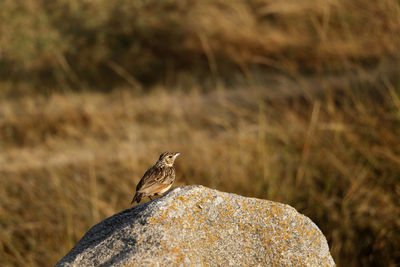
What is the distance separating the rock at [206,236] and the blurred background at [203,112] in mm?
2133

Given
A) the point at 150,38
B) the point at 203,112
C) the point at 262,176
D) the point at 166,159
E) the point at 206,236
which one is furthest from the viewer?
the point at 150,38

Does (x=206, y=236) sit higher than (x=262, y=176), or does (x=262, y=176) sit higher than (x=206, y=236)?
(x=206, y=236)

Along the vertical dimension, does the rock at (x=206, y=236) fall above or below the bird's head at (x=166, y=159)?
below

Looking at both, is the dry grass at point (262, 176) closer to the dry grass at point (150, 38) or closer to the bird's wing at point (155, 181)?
the bird's wing at point (155, 181)

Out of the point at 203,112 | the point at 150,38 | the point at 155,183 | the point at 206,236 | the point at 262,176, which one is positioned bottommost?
the point at 203,112

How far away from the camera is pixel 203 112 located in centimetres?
854

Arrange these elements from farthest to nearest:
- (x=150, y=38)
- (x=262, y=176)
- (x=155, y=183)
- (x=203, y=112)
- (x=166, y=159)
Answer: (x=150, y=38), (x=203, y=112), (x=262, y=176), (x=166, y=159), (x=155, y=183)

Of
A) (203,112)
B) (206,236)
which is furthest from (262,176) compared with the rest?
(203,112)

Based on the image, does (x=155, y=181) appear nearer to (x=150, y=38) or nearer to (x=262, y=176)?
(x=262, y=176)

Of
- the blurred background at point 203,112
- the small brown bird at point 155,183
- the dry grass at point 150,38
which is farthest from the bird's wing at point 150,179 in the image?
the dry grass at point 150,38

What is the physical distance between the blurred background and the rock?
213 centimetres

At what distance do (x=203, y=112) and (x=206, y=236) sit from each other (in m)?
6.55

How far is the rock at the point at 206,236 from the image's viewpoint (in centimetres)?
193

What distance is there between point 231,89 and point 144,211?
8.10m
